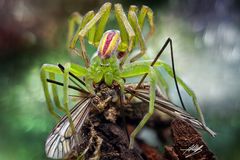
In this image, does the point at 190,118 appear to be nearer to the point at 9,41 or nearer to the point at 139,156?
the point at 139,156

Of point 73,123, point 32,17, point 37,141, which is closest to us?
point 73,123

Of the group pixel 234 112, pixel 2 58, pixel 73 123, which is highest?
pixel 2 58

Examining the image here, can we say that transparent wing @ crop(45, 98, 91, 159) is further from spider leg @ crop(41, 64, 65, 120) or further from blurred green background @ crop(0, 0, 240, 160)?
blurred green background @ crop(0, 0, 240, 160)

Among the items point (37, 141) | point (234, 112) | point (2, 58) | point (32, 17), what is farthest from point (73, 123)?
point (32, 17)

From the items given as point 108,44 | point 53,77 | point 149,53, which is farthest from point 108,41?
point 149,53

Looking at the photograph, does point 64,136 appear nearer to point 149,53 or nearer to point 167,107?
point 167,107

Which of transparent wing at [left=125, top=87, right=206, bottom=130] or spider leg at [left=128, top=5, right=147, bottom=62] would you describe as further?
spider leg at [left=128, top=5, right=147, bottom=62]

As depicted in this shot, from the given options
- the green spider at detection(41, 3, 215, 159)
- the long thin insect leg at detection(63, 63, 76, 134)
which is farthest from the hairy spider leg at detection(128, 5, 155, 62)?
the long thin insect leg at detection(63, 63, 76, 134)

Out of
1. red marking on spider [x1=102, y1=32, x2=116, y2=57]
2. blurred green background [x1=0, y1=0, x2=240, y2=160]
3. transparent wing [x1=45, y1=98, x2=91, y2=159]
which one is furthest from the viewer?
blurred green background [x1=0, y1=0, x2=240, y2=160]
